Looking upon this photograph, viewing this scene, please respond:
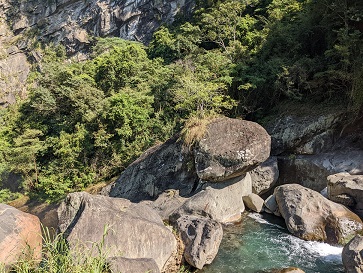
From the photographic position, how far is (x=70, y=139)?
55.3 ft

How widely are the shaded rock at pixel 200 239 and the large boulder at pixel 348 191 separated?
4780 millimetres

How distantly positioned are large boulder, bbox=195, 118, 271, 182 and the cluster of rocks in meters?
0.04

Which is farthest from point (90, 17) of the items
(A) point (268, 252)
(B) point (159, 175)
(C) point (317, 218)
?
(A) point (268, 252)

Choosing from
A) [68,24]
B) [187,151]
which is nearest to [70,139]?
[187,151]

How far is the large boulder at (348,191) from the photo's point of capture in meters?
9.84

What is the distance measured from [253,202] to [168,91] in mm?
7987

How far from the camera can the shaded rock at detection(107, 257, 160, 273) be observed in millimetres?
5232

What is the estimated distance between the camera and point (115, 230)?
270 inches

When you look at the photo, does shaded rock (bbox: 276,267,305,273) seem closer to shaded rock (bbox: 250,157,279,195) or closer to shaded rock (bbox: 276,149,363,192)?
shaded rock (bbox: 250,157,279,195)

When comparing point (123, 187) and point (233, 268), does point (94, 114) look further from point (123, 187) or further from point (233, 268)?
point (233, 268)

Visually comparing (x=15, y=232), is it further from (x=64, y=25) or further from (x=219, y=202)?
(x=64, y=25)

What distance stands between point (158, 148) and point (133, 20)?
31774 millimetres

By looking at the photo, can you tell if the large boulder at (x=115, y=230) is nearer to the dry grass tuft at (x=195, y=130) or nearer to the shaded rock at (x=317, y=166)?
the dry grass tuft at (x=195, y=130)

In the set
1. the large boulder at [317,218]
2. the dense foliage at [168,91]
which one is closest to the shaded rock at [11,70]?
the dense foliage at [168,91]
